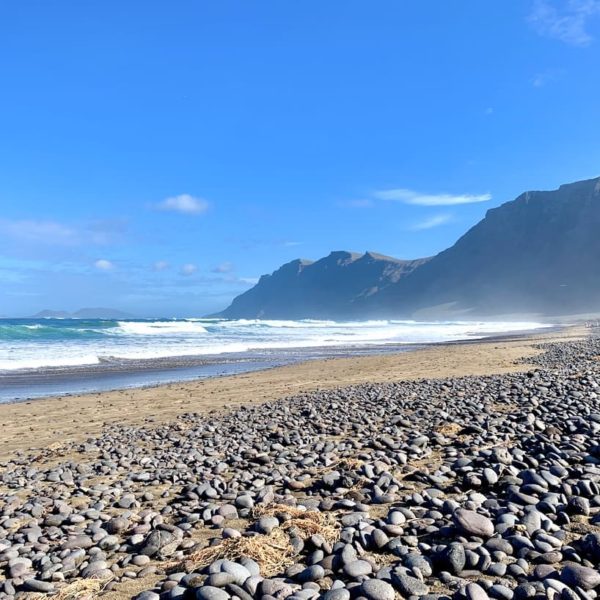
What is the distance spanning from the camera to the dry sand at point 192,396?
9859 millimetres

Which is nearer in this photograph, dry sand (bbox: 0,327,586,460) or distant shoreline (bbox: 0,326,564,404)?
dry sand (bbox: 0,327,586,460)

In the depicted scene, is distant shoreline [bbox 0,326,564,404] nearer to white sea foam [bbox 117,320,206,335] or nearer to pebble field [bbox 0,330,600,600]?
pebble field [bbox 0,330,600,600]

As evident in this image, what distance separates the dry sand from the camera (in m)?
9.86

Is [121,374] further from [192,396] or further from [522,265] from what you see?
[522,265]

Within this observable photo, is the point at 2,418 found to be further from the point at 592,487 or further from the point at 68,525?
the point at 592,487

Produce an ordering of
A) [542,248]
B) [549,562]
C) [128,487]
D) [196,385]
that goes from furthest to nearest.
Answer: [542,248]
[196,385]
[128,487]
[549,562]

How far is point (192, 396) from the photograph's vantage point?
13320mm

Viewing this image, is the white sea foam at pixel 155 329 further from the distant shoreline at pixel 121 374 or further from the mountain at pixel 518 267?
the mountain at pixel 518 267

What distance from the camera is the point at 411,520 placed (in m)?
4.03

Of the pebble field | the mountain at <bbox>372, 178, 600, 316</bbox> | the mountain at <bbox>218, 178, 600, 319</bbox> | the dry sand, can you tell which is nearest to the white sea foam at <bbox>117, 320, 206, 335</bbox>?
the dry sand

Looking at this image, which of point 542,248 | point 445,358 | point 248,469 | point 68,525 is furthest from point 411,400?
point 542,248

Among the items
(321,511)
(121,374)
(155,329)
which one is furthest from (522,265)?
(321,511)

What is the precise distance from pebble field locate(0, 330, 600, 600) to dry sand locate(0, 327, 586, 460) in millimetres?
1793

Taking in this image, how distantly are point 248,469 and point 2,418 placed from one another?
7575 mm
